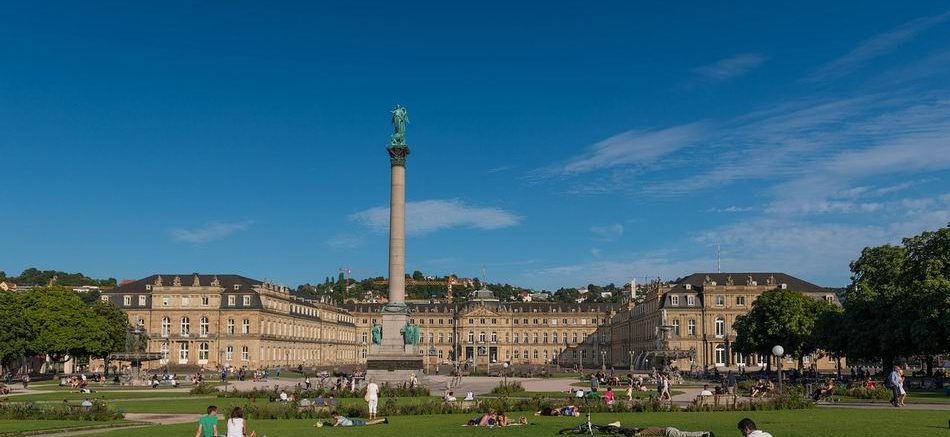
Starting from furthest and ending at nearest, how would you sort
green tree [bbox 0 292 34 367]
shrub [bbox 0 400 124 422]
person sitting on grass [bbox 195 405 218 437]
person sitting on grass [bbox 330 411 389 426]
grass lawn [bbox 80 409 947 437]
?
green tree [bbox 0 292 34 367], shrub [bbox 0 400 124 422], person sitting on grass [bbox 330 411 389 426], grass lawn [bbox 80 409 947 437], person sitting on grass [bbox 195 405 218 437]

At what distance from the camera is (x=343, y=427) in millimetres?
33062

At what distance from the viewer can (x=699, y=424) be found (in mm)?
31078

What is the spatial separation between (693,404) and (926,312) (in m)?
27.7

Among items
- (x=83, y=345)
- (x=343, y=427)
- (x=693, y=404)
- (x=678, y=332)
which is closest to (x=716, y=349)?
(x=678, y=332)

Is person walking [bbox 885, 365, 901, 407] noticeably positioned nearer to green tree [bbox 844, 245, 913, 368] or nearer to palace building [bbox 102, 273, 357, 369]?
green tree [bbox 844, 245, 913, 368]

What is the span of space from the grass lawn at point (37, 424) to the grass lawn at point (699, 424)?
11.1 feet

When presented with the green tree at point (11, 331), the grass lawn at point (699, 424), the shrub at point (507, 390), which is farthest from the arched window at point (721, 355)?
the grass lawn at point (699, 424)

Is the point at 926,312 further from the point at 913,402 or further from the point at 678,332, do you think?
the point at 678,332

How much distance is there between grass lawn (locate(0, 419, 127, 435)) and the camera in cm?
3260

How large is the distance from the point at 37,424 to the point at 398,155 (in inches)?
1600

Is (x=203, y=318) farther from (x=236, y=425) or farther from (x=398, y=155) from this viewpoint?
(x=236, y=425)

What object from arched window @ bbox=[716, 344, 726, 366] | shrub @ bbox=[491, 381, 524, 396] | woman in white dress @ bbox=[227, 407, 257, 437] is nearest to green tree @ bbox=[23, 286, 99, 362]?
shrub @ bbox=[491, 381, 524, 396]

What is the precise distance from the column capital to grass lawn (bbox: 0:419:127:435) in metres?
38.1

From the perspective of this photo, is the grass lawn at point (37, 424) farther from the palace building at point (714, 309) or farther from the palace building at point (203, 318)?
the palace building at point (714, 309)
